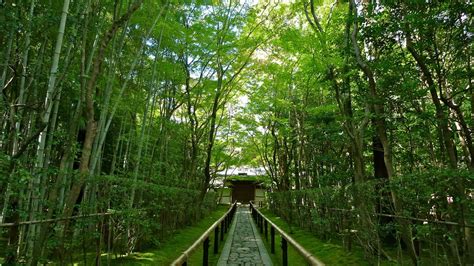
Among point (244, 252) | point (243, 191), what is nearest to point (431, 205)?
point (244, 252)

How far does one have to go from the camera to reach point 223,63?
1145 cm

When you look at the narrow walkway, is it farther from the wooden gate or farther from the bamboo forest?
the wooden gate

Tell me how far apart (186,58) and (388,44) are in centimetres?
709

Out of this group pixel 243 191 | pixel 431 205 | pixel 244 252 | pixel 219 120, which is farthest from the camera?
pixel 243 191

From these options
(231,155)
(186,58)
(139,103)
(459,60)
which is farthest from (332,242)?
(231,155)

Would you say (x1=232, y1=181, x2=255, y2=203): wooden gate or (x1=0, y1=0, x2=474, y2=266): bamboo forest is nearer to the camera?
Result: (x1=0, y1=0, x2=474, y2=266): bamboo forest

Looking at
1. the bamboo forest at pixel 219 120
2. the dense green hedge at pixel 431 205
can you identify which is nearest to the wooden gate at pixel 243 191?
the bamboo forest at pixel 219 120

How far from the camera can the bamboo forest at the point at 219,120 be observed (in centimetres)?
391

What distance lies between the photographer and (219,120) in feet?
52.2

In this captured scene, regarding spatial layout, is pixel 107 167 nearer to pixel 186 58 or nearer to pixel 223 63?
pixel 186 58

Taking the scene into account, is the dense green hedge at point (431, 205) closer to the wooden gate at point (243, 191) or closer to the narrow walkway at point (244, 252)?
the narrow walkway at point (244, 252)

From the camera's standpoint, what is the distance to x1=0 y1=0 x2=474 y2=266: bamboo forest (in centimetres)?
391

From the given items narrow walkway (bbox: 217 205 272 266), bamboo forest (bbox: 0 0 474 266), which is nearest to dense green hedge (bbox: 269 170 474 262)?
bamboo forest (bbox: 0 0 474 266)

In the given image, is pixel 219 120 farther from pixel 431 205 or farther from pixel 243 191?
pixel 243 191
